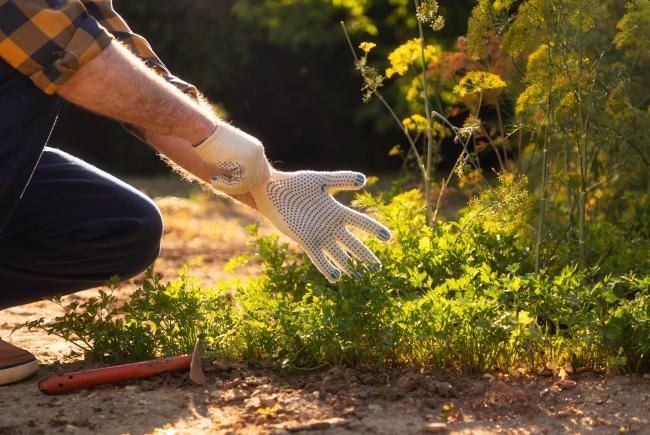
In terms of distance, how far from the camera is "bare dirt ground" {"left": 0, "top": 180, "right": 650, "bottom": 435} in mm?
2305

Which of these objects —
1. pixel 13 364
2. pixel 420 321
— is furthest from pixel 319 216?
pixel 13 364

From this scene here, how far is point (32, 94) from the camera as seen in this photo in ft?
8.40

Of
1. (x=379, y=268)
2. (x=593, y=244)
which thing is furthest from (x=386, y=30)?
(x=379, y=268)

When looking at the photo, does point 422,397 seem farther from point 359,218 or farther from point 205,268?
point 205,268

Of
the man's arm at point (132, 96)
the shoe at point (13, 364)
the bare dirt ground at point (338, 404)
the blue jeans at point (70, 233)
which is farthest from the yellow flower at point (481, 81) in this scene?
the shoe at point (13, 364)

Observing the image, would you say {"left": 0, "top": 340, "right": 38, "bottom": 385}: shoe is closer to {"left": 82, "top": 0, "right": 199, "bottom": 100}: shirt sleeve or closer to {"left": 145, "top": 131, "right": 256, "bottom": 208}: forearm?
{"left": 145, "top": 131, "right": 256, "bottom": 208}: forearm

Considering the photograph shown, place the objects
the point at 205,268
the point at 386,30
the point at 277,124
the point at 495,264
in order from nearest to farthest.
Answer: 1. the point at 495,264
2. the point at 205,268
3. the point at 386,30
4. the point at 277,124

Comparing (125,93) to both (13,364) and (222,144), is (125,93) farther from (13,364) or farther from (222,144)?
(13,364)

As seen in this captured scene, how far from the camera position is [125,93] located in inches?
98.7

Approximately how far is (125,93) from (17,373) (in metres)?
0.95

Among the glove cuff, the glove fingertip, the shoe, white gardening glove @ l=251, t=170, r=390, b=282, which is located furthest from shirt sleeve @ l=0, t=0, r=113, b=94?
the glove fingertip

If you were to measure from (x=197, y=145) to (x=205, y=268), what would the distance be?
82.7 inches

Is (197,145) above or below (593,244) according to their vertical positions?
above

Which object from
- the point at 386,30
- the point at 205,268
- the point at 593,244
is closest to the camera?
the point at 593,244
